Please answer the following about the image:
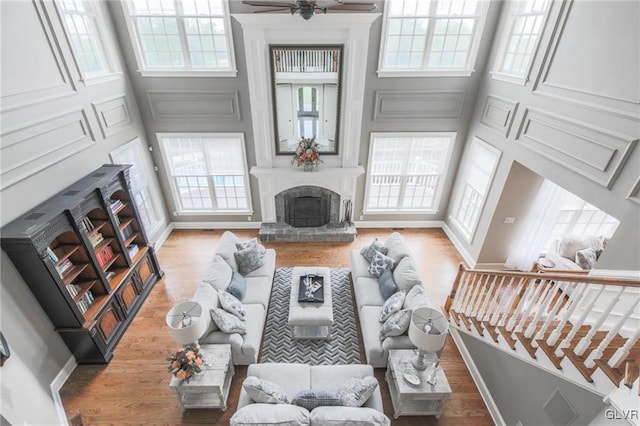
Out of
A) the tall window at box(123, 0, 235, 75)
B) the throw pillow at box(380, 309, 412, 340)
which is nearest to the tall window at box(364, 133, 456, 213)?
the tall window at box(123, 0, 235, 75)

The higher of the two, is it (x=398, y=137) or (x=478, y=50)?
(x=478, y=50)

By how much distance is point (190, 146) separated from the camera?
605 centimetres

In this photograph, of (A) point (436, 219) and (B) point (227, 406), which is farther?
(A) point (436, 219)

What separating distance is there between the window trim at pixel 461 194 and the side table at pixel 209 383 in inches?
190

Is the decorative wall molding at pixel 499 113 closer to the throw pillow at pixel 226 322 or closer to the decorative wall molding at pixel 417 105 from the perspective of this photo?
the decorative wall molding at pixel 417 105

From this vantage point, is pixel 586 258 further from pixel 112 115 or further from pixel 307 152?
pixel 112 115

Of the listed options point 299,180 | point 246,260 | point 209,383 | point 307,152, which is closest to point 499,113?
point 307,152

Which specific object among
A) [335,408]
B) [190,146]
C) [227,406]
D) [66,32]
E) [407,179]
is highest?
[66,32]

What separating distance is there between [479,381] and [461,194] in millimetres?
3709

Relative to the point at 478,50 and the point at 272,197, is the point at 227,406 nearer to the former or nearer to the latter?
the point at 272,197

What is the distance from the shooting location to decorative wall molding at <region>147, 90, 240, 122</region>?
17.8ft

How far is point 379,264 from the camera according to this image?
4.77 meters

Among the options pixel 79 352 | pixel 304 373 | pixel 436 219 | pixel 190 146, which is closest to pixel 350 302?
pixel 304 373

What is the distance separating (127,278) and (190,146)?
2.88 metres
